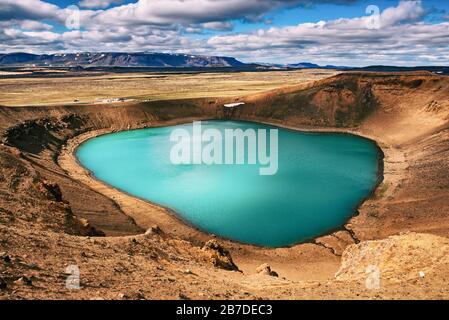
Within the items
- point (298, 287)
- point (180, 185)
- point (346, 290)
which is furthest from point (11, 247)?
point (180, 185)

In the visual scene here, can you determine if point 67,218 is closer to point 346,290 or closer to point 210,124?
point 346,290

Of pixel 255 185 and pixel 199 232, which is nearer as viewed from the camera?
pixel 199 232

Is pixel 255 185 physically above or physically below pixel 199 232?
above

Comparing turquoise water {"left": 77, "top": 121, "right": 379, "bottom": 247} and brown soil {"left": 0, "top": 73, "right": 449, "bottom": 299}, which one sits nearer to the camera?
brown soil {"left": 0, "top": 73, "right": 449, "bottom": 299}

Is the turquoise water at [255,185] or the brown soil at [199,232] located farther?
the turquoise water at [255,185]
